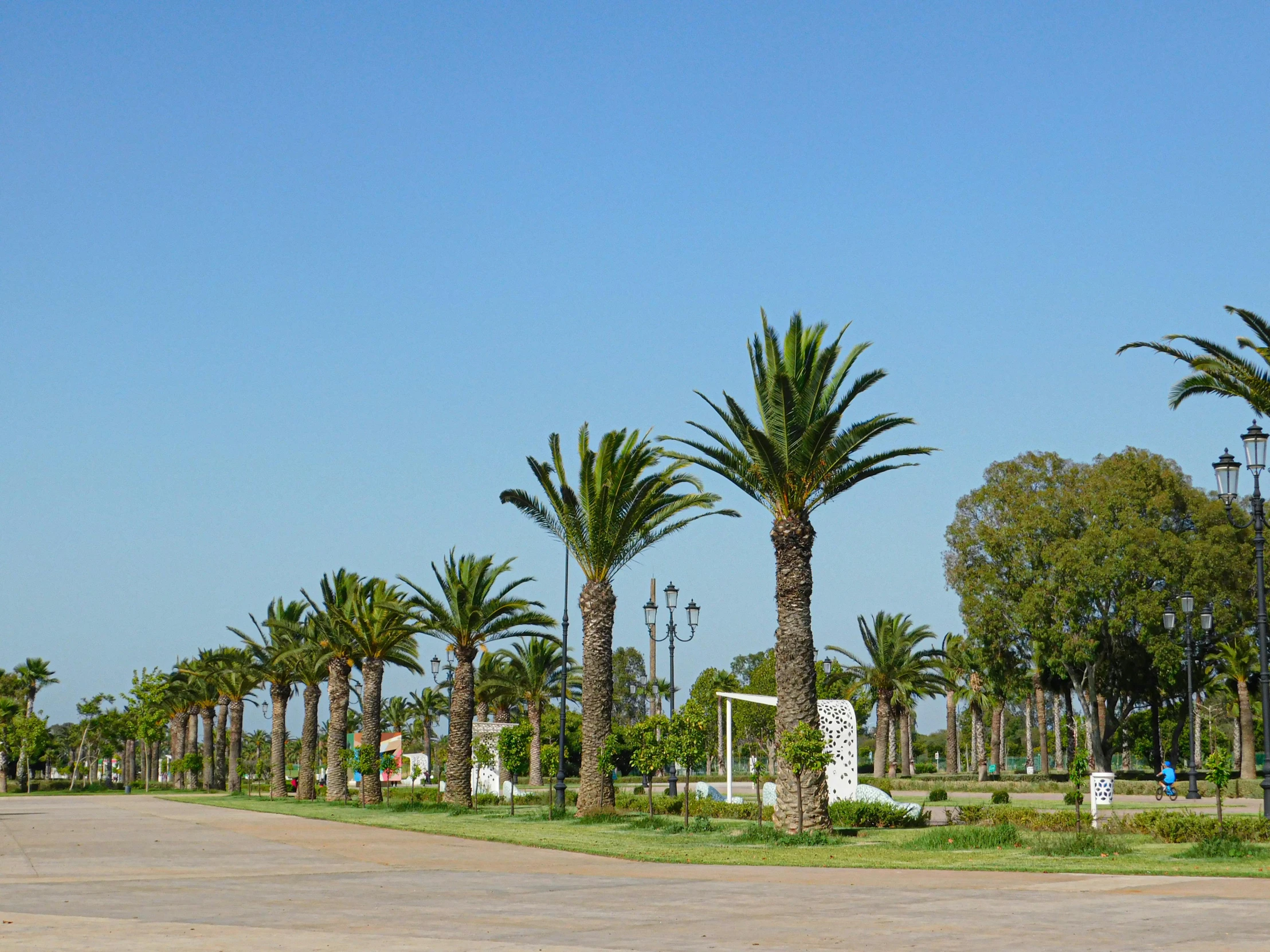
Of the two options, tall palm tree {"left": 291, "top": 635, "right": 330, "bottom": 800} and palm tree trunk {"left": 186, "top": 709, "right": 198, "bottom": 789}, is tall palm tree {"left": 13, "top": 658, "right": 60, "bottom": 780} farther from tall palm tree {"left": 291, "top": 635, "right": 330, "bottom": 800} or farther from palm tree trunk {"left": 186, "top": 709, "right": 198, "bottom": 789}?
tall palm tree {"left": 291, "top": 635, "right": 330, "bottom": 800}

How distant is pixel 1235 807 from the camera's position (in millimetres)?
33906

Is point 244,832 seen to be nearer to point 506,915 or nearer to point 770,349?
point 770,349

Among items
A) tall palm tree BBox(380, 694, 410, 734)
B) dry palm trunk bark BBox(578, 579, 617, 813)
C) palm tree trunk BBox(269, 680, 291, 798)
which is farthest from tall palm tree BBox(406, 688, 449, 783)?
dry palm trunk bark BBox(578, 579, 617, 813)

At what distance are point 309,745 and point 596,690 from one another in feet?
79.1

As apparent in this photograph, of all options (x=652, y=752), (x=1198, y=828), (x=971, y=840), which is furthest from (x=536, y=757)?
(x=1198, y=828)

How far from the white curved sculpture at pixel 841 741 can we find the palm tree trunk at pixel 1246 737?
2907 centimetres

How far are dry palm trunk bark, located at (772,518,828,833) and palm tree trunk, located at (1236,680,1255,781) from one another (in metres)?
33.9

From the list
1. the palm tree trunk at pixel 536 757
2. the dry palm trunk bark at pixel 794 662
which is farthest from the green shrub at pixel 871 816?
the palm tree trunk at pixel 536 757

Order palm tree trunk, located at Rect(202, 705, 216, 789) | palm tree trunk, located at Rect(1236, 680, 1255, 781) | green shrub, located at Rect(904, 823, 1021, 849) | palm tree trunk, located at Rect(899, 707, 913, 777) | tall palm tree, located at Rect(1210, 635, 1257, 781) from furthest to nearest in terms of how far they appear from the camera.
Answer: palm tree trunk, located at Rect(202, 705, 216, 789) → palm tree trunk, located at Rect(899, 707, 913, 777) → tall palm tree, located at Rect(1210, 635, 1257, 781) → palm tree trunk, located at Rect(1236, 680, 1255, 781) → green shrub, located at Rect(904, 823, 1021, 849)

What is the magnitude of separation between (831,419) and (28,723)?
241 ft

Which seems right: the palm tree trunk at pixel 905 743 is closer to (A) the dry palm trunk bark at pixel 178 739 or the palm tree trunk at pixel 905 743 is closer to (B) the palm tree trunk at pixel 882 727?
(B) the palm tree trunk at pixel 882 727

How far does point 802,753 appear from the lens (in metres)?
23.6

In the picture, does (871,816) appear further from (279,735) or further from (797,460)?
(279,735)

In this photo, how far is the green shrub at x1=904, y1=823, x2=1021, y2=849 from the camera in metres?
20.5
